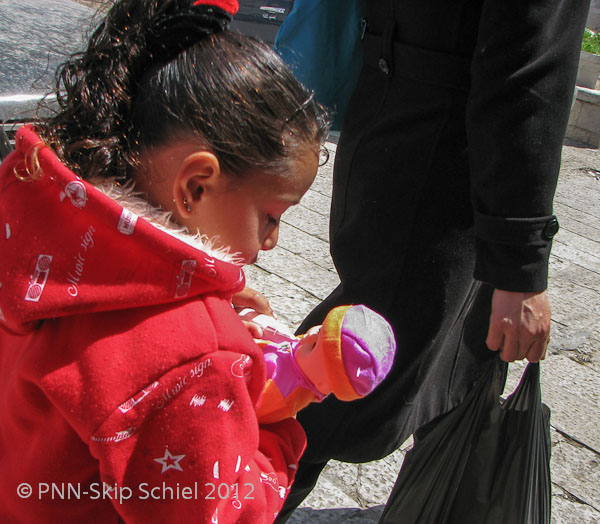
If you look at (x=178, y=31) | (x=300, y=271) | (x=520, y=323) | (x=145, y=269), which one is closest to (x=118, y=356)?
(x=145, y=269)

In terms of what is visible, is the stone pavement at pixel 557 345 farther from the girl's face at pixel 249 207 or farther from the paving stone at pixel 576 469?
the girl's face at pixel 249 207

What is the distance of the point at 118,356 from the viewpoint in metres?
0.93

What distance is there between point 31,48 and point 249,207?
4.59 ft

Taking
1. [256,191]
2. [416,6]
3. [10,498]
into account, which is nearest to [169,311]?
[256,191]

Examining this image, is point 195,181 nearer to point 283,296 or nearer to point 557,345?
point 283,296

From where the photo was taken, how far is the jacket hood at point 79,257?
0.93 meters

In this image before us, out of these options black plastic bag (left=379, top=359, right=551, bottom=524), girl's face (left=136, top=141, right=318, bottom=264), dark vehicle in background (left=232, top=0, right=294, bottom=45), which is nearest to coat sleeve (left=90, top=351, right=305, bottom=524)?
girl's face (left=136, top=141, right=318, bottom=264)

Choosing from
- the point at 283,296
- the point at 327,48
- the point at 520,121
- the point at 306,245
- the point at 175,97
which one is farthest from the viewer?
the point at 306,245

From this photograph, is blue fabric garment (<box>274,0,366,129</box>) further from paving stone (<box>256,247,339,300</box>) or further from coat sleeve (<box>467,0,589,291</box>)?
paving stone (<box>256,247,339,300</box>)

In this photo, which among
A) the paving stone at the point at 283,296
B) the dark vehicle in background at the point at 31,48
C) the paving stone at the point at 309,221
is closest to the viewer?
the dark vehicle in background at the point at 31,48

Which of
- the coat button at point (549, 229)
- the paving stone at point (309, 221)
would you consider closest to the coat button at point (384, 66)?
the coat button at point (549, 229)

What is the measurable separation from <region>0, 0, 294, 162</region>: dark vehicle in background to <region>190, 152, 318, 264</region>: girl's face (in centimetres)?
44

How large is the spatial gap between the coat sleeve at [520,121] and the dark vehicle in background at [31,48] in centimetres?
50

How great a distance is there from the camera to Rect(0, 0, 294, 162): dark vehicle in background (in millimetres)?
1851
